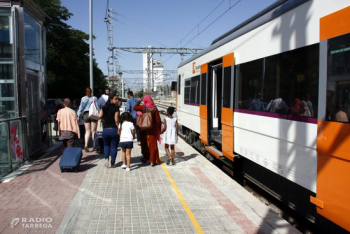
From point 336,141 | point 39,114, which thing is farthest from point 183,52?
point 336,141

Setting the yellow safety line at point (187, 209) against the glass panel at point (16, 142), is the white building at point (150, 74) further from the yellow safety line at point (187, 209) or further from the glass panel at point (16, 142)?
the yellow safety line at point (187, 209)

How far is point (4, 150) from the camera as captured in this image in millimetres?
6559

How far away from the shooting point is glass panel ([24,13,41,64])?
26.4ft

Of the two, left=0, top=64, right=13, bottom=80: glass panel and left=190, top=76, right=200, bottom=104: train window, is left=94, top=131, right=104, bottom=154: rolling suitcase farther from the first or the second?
left=190, top=76, right=200, bottom=104: train window

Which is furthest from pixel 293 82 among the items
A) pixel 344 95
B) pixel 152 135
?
pixel 152 135

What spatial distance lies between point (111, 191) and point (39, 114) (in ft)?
15.1

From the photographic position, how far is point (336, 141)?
Result: 3.49 m

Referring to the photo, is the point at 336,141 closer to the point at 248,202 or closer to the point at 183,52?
the point at 248,202

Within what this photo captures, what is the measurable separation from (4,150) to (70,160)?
1.35 m

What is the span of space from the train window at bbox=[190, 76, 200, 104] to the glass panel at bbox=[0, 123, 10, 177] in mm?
5694

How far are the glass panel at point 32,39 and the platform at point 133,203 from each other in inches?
125

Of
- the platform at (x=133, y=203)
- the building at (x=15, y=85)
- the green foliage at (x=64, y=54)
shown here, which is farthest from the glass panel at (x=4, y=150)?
the green foliage at (x=64, y=54)

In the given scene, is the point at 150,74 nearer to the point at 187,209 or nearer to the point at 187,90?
the point at 187,90

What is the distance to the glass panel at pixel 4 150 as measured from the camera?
643cm
